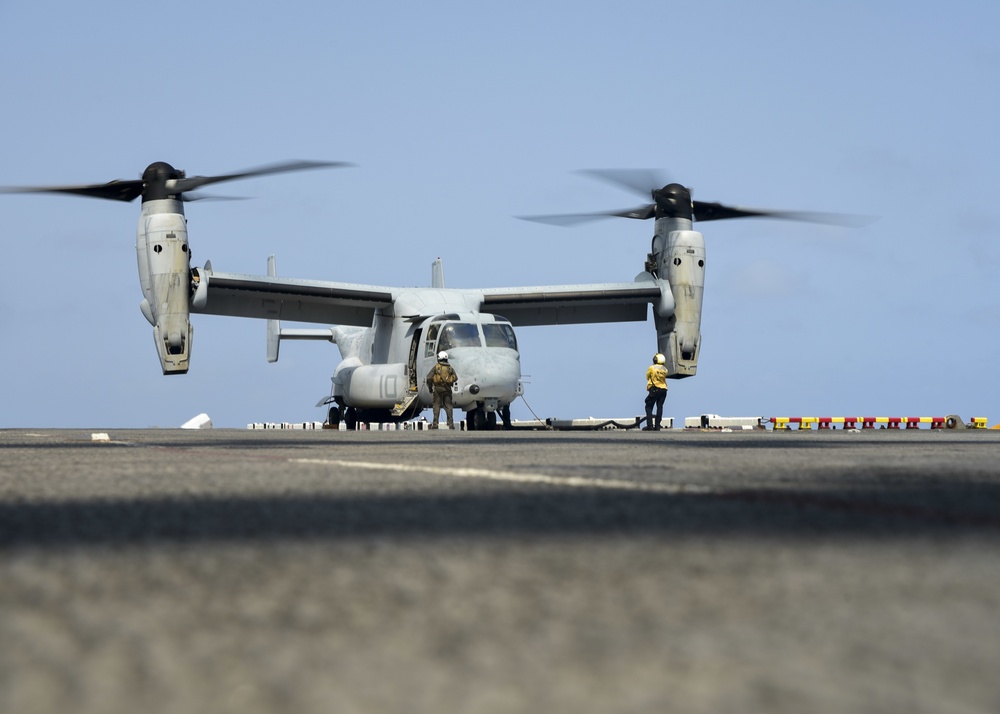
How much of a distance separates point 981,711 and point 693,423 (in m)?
26.5

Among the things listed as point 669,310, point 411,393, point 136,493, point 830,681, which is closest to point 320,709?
point 830,681

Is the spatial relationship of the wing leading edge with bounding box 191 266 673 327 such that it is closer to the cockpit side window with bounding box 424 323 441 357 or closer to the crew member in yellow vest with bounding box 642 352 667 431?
the cockpit side window with bounding box 424 323 441 357

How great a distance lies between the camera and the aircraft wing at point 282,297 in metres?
24.3

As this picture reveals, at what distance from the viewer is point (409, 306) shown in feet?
82.5

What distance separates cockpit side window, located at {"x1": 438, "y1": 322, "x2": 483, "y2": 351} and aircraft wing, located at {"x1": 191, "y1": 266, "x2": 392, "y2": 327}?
352 cm

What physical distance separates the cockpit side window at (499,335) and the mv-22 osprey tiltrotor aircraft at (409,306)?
0.08 feet

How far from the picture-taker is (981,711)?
→ 130 centimetres

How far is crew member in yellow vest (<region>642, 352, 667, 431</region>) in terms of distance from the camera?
74.3 ft

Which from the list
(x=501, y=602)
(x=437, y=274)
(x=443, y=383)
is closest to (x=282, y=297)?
(x=443, y=383)

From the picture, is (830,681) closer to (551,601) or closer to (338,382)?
(551,601)

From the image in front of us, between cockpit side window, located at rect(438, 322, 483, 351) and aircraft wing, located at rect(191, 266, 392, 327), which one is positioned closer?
cockpit side window, located at rect(438, 322, 483, 351)

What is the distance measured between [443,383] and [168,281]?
18.3 ft

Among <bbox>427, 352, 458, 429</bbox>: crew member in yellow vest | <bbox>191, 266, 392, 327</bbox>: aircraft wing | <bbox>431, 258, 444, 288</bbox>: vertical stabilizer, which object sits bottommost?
<bbox>427, 352, 458, 429</bbox>: crew member in yellow vest

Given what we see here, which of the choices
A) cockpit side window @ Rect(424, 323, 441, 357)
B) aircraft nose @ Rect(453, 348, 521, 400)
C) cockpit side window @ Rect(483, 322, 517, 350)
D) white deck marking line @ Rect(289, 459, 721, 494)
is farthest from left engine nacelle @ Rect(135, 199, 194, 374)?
white deck marking line @ Rect(289, 459, 721, 494)
